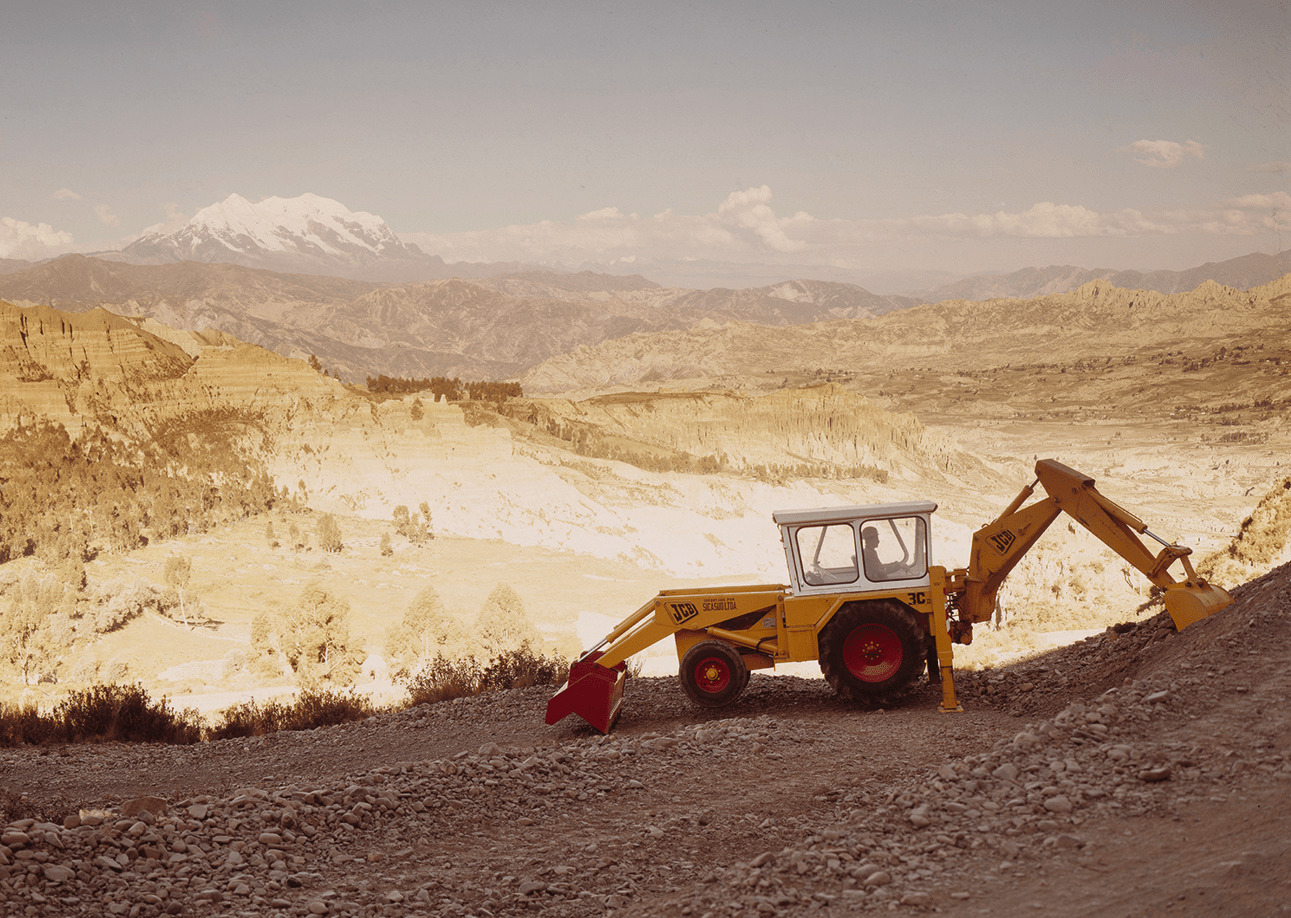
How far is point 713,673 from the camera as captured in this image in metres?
10.4

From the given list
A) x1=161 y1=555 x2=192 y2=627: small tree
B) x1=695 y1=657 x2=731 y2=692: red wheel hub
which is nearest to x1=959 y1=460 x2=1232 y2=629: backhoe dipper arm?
x1=695 y1=657 x2=731 y2=692: red wheel hub

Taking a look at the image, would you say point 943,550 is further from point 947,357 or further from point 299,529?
point 947,357

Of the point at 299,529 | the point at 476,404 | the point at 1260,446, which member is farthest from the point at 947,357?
the point at 299,529

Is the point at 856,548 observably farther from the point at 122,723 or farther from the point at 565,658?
the point at 565,658

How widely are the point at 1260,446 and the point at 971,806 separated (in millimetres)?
83095

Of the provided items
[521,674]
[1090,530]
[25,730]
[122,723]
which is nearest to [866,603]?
[1090,530]

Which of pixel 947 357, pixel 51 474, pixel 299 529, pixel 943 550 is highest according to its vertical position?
pixel 947 357

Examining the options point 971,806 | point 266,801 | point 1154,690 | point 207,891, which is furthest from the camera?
point 1154,690

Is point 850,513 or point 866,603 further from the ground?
point 850,513

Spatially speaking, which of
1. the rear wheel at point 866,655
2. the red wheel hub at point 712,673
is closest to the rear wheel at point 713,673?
the red wheel hub at point 712,673

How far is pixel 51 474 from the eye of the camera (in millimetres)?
39094

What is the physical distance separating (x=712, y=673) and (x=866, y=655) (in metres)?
1.60

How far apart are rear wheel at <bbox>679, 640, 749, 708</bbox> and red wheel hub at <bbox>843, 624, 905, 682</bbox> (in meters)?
1.12

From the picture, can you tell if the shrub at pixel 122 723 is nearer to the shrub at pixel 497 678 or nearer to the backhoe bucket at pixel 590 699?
the shrub at pixel 497 678
